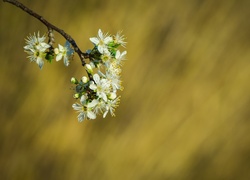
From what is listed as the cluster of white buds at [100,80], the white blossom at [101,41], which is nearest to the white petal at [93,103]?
the cluster of white buds at [100,80]

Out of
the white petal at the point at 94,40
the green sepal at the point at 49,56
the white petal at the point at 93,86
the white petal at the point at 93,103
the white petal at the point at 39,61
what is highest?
the white petal at the point at 94,40

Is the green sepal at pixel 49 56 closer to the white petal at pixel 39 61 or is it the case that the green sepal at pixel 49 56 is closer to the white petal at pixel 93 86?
the white petal at pixel 39 61

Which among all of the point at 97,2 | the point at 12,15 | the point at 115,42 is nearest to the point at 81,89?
the point at 115,42

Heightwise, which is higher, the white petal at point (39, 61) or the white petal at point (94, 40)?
the white petal at point (94, 40)

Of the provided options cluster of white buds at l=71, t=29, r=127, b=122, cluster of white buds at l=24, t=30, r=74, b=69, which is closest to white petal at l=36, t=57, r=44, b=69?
cluster of white buds at l=24, t=30, r=74, b=69

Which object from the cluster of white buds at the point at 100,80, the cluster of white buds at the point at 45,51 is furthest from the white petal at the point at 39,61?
the cluster of white buds at the point at 100,80

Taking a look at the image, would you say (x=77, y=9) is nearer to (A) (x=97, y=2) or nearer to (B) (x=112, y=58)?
(A) (x=97, y=2)

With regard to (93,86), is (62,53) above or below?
above

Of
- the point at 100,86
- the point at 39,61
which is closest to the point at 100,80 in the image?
the point at 100,86

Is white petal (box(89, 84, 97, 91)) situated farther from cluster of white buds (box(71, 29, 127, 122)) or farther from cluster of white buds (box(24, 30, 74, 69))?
cluster of white buds (box(24, 30, 74, 69))

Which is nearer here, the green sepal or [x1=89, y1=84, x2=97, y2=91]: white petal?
[x1=89, y1=84, x2=97, y2=91]: white petal

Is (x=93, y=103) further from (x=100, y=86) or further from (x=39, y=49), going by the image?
(x=39, y=49)

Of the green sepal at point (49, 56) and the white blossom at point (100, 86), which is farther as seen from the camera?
the green sepal at point (49, 56)
